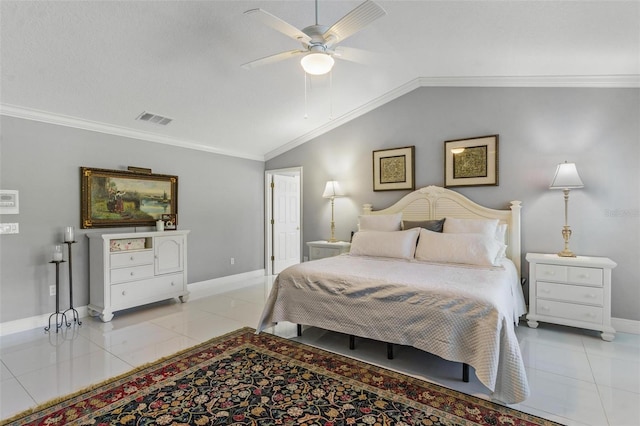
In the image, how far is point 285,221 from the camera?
6516mm

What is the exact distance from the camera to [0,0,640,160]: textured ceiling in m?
2.50

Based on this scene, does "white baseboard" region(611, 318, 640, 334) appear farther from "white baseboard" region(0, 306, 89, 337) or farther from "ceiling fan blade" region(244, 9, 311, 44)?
"white baseboard" region(0, 306, 89, 337)

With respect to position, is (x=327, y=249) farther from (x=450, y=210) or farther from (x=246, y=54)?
(x=246, y=54)

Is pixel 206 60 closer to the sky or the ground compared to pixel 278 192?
closer to the sky

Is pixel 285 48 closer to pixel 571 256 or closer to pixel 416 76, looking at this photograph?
pixel 416 76

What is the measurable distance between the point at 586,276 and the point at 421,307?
1.95 metres

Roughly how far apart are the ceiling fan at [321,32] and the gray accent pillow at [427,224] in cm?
233

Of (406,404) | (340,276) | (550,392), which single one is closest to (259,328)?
(340,276)

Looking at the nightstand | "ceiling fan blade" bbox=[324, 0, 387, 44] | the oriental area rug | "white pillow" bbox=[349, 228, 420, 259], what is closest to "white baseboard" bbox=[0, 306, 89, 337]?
the oriental area rug

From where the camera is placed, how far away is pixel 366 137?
4.96m

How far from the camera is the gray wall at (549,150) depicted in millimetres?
3312

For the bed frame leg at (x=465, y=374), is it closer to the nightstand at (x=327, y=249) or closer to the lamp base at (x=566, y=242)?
the lamp base at (x=566, y=242)

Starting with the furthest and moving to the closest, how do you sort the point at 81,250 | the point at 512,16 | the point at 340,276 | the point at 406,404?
the point at 81,250 < the point at 340,276 < the point at 512,16 < the point at 406,404

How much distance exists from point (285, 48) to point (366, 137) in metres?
2.04
